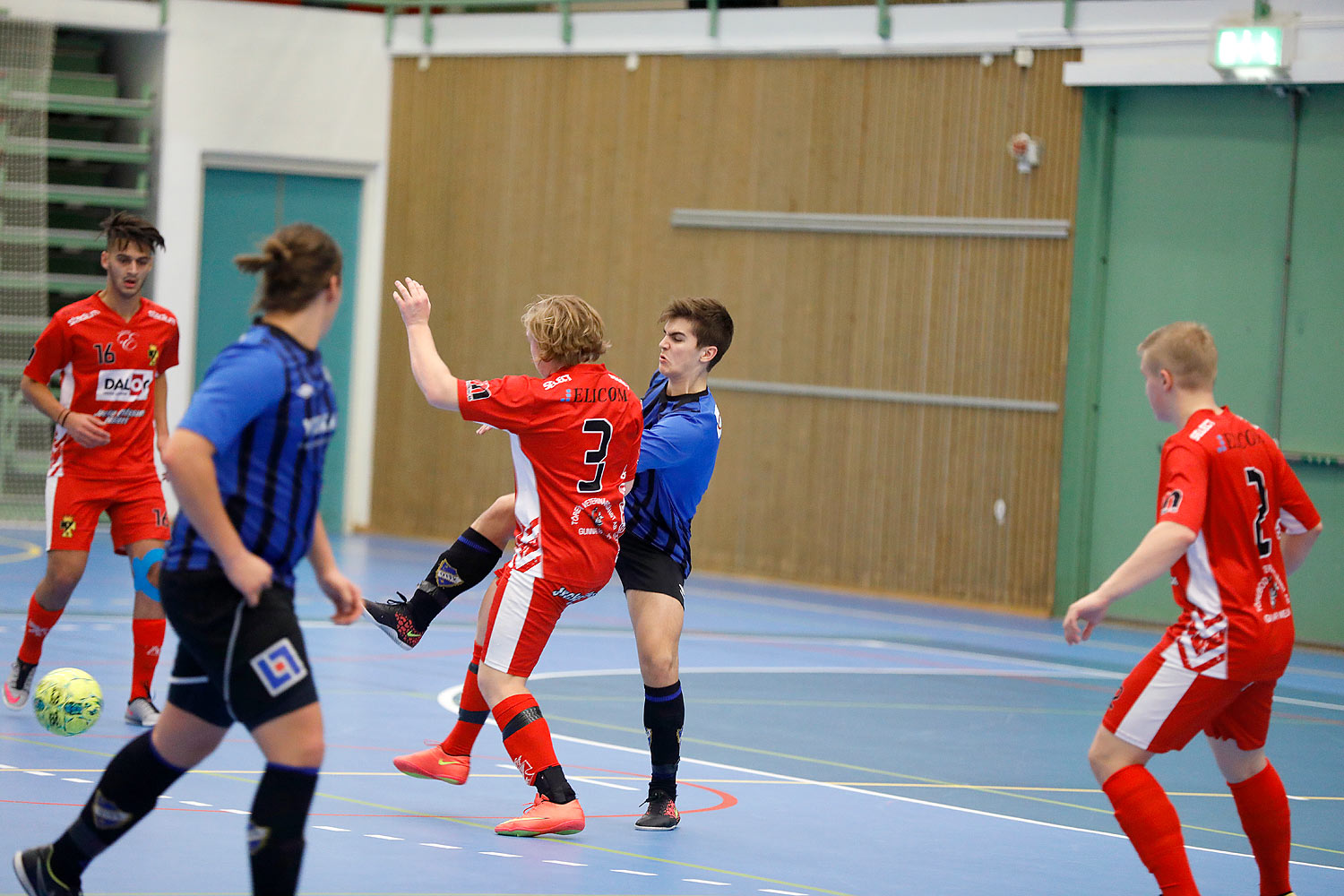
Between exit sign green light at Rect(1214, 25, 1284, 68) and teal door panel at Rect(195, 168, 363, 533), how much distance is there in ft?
27.2

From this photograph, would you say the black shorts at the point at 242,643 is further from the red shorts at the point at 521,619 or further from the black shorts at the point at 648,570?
the black shorts at the point at 648,570

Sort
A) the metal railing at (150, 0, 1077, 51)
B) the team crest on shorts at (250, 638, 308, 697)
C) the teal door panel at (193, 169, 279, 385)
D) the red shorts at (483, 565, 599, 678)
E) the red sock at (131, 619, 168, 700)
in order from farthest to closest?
the teal door panel at (193, 169, 279, 385), the metal railing at (150, 0, 1077, 51), the red sock at (131, 619, 168, 700), the red shorts at (483, 565, 599, 678), the team crest on shorts at (250, 638, 308, 697)

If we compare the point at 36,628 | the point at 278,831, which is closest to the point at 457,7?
the point at 36,628

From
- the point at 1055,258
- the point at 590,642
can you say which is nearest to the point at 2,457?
the point at 590,642

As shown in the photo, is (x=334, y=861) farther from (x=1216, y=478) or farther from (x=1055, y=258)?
(x=1055, y=258)

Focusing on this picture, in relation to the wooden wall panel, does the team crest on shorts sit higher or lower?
lower

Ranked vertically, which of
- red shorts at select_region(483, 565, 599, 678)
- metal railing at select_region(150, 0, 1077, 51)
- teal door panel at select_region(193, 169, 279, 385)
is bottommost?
red shorts at select_region(483, 565, 599, 678)

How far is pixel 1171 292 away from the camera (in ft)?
40.1

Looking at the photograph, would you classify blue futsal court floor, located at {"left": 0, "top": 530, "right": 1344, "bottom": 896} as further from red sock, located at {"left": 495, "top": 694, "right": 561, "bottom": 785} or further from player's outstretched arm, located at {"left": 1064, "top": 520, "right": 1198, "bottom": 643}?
player's outstretched arm, located at {"left": 1064, "top": 520, "right": 1198, "bottom": 643}

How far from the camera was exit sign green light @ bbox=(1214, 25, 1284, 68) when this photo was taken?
11.1 meters

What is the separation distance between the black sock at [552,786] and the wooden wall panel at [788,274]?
8.12 m

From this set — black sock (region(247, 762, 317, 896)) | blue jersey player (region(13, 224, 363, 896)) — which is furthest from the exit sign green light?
black sock (region(247, 762, 317, 896))

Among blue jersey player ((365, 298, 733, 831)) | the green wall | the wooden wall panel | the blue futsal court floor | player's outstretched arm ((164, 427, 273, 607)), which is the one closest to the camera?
player's outstretched arm ((164, 427, 273, 607))

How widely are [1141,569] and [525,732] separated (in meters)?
2.14
